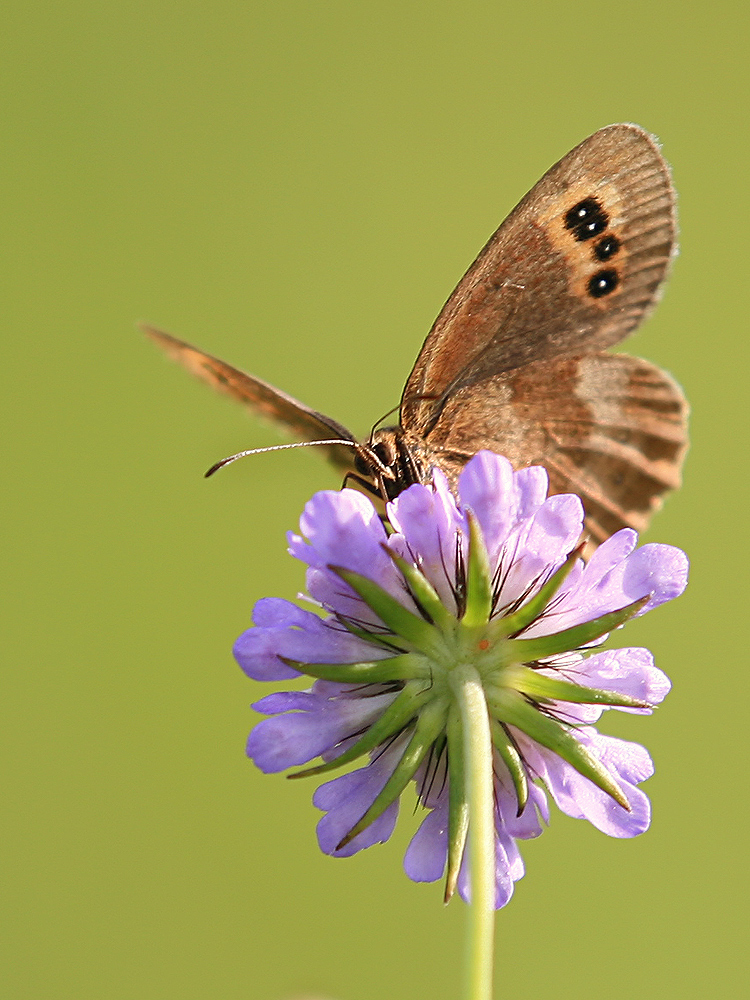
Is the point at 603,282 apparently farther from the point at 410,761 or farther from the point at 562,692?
the point at 410,761

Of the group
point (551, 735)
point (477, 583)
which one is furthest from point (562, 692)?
point (477, 583)

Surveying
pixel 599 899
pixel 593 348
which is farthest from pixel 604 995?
pixel 593 348

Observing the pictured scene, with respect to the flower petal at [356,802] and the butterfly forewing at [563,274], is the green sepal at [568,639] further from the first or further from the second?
the butterfly forewing at [563,274]

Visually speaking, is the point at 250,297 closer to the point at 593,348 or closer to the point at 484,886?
the point at 593,348

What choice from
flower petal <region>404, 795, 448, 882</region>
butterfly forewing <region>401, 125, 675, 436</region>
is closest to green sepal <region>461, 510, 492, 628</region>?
flower petal <region>404, 795, 448, 882</region>

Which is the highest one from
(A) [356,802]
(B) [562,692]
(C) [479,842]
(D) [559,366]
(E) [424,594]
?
(D) [559,366]

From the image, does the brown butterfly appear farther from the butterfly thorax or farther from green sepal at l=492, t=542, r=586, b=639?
green sepal at l=492, t=542, r=586, b=639

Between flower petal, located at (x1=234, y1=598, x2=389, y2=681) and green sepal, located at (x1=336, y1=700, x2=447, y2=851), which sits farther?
flower petal, located at (x1=234, y1=598, x2=389, y2=681)
